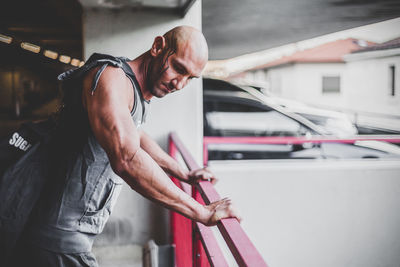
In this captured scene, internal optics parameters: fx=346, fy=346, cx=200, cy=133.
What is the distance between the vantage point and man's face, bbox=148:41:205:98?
1.43 metres

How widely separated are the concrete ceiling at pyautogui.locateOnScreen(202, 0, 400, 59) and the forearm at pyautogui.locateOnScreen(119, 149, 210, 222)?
3.39 metres

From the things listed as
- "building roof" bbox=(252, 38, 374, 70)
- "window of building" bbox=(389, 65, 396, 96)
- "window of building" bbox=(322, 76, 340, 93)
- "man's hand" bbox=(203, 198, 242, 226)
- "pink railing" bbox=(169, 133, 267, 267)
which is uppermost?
"building roof" bbox=(252, 38, 374, 70)

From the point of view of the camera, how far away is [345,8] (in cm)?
467

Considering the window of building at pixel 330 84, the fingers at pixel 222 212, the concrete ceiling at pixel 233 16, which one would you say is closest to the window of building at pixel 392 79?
the window of building at pixel 330 84

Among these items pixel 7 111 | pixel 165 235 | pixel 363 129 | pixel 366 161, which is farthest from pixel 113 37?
Result: pixel 7 111

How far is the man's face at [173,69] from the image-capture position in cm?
143

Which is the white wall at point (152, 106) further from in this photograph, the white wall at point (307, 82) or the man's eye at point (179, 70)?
the white wall at point (307, 82)

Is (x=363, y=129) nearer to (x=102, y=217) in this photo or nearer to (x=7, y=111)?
(x=102, y=217)

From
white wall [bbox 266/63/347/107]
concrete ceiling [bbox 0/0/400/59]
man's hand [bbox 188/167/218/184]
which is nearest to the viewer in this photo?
man's hand [bbox 188/167/218/184]

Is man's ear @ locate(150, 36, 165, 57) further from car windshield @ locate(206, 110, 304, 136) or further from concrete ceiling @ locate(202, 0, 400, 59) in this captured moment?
car windshield @ locate(206, 110, 304, 136)

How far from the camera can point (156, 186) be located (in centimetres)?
122

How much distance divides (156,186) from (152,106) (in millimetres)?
2071

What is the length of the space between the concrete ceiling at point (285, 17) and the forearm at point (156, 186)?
3389 mm

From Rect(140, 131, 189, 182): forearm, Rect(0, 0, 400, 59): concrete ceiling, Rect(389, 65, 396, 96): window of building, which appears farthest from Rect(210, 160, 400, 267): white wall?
Rect(389, 65, 396, 96): window of building
